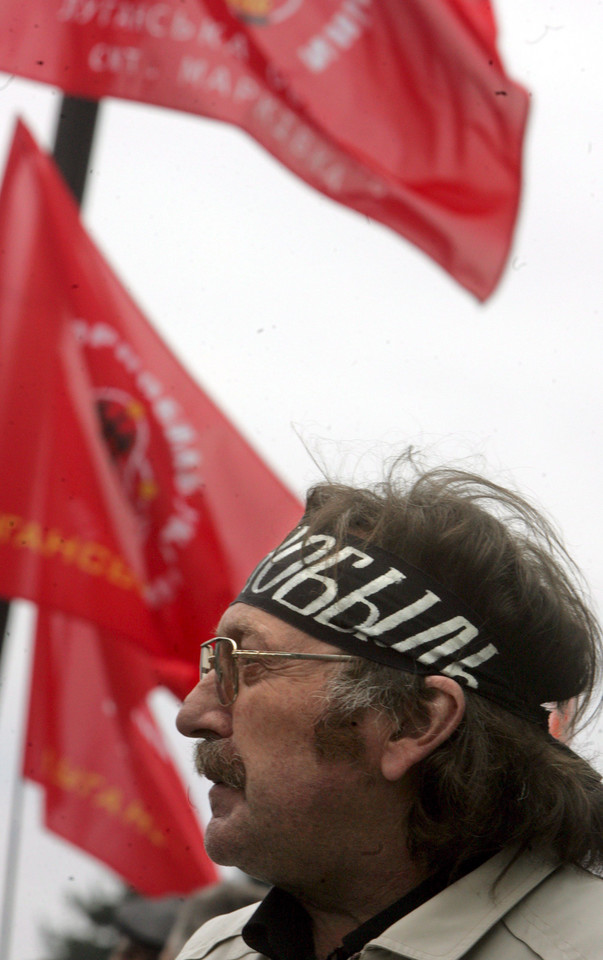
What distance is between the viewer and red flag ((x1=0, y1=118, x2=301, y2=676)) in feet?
11.5

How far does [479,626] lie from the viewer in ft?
6.16

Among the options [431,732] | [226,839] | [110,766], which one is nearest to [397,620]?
[431,732]

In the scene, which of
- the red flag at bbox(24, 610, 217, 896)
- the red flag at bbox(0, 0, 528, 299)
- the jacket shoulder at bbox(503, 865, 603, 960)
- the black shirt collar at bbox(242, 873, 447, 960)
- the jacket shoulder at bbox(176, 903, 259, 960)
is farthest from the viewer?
the red flag at bbox(24, 610, 217, 896)

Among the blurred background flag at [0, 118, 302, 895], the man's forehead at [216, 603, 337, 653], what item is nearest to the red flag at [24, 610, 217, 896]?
the blurred background flag at [0, 118, 302, 895]

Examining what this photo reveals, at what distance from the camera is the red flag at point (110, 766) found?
396 centimetres

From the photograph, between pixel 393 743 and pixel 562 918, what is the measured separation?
36cm

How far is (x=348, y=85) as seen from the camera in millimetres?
4348

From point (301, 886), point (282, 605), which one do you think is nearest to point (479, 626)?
point (282, 605)

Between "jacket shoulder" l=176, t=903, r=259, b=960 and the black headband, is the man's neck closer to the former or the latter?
"jacket shoulder" l=176, t=903, r=259, b=960

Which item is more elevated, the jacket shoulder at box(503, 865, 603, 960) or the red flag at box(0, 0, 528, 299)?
the red flag at box(0, 0, 528, 299)

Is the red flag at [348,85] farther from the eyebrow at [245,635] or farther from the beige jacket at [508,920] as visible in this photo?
the beige jacket at [508,920]

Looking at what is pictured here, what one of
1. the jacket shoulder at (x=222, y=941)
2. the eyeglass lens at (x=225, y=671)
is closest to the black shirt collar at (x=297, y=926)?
the jacket shoulder at (x=222, y=941)

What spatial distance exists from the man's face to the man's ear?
25 mm

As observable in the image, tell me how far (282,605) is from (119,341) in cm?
197
